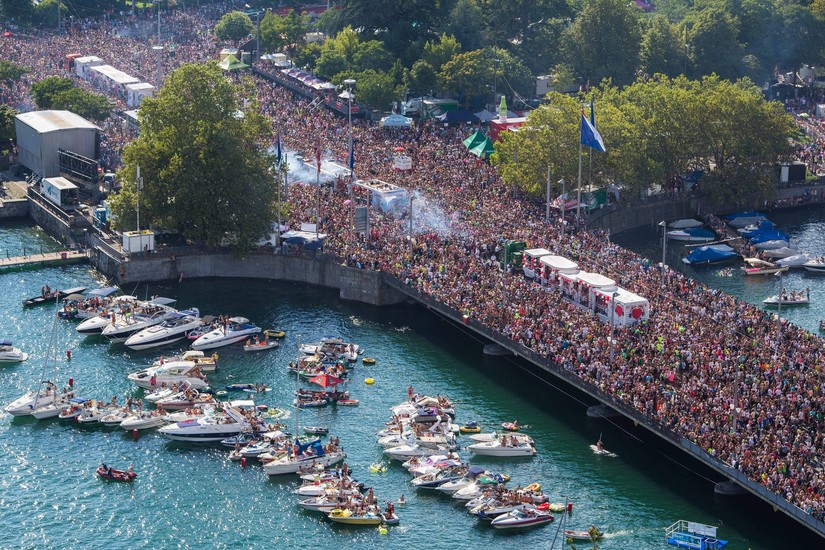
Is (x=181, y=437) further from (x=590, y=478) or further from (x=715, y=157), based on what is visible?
(x=715, y=157)

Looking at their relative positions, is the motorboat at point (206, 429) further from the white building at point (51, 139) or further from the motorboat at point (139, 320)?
the white building at point (51, 139)

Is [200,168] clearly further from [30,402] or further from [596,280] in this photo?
[596,280]

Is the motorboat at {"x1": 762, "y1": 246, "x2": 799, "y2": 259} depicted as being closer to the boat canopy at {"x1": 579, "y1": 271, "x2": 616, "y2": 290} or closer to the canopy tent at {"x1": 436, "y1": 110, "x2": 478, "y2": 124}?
the boat canopy at {"x1": 579, "y1": 271, "x2": 616, "y2": 290}

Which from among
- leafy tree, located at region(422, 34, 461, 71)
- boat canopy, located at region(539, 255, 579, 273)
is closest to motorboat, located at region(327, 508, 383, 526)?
boat canopy, located at region(539, 255, 579, 273)

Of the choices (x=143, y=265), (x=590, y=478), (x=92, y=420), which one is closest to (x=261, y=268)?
(x=143, y=265)

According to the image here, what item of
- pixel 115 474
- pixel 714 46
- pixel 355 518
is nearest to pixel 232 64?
pixel 714 46

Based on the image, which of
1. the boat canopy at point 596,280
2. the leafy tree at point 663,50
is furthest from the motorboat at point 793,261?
the leafy tree at point 663,50
